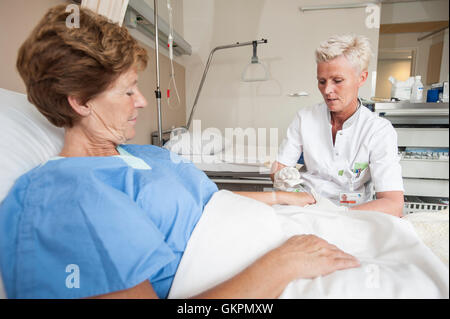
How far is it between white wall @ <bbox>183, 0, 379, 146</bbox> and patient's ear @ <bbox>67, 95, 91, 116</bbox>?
1.92 feet

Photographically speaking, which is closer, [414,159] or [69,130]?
[69,130]

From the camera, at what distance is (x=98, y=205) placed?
480 mm

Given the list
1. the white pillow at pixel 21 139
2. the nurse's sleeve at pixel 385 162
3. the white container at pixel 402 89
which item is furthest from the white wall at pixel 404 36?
the white pillow at pixel 21 139

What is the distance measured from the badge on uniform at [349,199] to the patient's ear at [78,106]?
94 cm

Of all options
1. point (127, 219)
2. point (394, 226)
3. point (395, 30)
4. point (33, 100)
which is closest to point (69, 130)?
point (33, 100)

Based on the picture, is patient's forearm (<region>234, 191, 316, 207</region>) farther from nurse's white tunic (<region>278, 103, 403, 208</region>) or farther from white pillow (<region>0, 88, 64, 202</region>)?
white pillow (<region>0, 88, 64, 202</region>)

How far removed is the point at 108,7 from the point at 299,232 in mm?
1168

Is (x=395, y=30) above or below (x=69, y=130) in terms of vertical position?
above

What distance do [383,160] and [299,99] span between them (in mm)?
684

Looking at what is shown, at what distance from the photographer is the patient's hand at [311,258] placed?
51 centimetres

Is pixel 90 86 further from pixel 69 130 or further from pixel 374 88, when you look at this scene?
pixel 374 88

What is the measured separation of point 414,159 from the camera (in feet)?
4.22

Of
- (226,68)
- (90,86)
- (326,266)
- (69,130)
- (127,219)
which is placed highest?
(226,68)
